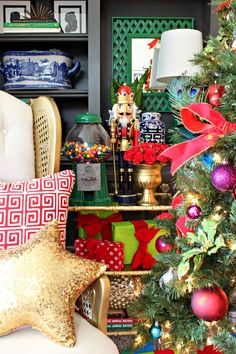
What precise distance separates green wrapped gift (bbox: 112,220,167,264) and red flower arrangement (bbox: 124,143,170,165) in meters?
0.29

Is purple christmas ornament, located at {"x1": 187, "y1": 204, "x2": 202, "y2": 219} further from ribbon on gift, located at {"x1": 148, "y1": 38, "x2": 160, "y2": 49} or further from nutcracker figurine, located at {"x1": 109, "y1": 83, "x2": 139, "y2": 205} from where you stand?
ribbon on gift, located at {"x1": 148, "y1": 38, "x2": 160, "y2": 49}

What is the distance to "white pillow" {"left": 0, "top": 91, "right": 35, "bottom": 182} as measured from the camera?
1.58 metres

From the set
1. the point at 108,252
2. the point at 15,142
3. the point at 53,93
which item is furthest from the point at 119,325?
the point at 53,93

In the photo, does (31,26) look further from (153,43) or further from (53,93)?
(153,43)

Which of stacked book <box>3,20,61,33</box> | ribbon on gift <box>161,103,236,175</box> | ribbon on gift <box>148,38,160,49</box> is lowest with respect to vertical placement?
ribbon on gift <box>161,103,236,175</box>

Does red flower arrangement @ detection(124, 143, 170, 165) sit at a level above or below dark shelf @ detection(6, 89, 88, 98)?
below

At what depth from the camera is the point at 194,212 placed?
1117mm

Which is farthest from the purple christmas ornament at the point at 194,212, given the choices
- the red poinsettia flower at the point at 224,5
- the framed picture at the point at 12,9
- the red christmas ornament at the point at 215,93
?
the framed picture at the point at 12,9

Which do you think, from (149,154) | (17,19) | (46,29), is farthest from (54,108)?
(17,19)

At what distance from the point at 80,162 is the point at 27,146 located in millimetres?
396

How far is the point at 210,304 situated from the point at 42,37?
182cm

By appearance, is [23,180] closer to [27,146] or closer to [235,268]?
[27,146]

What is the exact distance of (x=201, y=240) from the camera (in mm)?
1091

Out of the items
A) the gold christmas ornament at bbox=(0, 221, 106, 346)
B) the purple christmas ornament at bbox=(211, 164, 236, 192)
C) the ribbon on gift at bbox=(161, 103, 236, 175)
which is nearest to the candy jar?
the gold christmas ornament at bbox=(0, 221, 106, 346)
